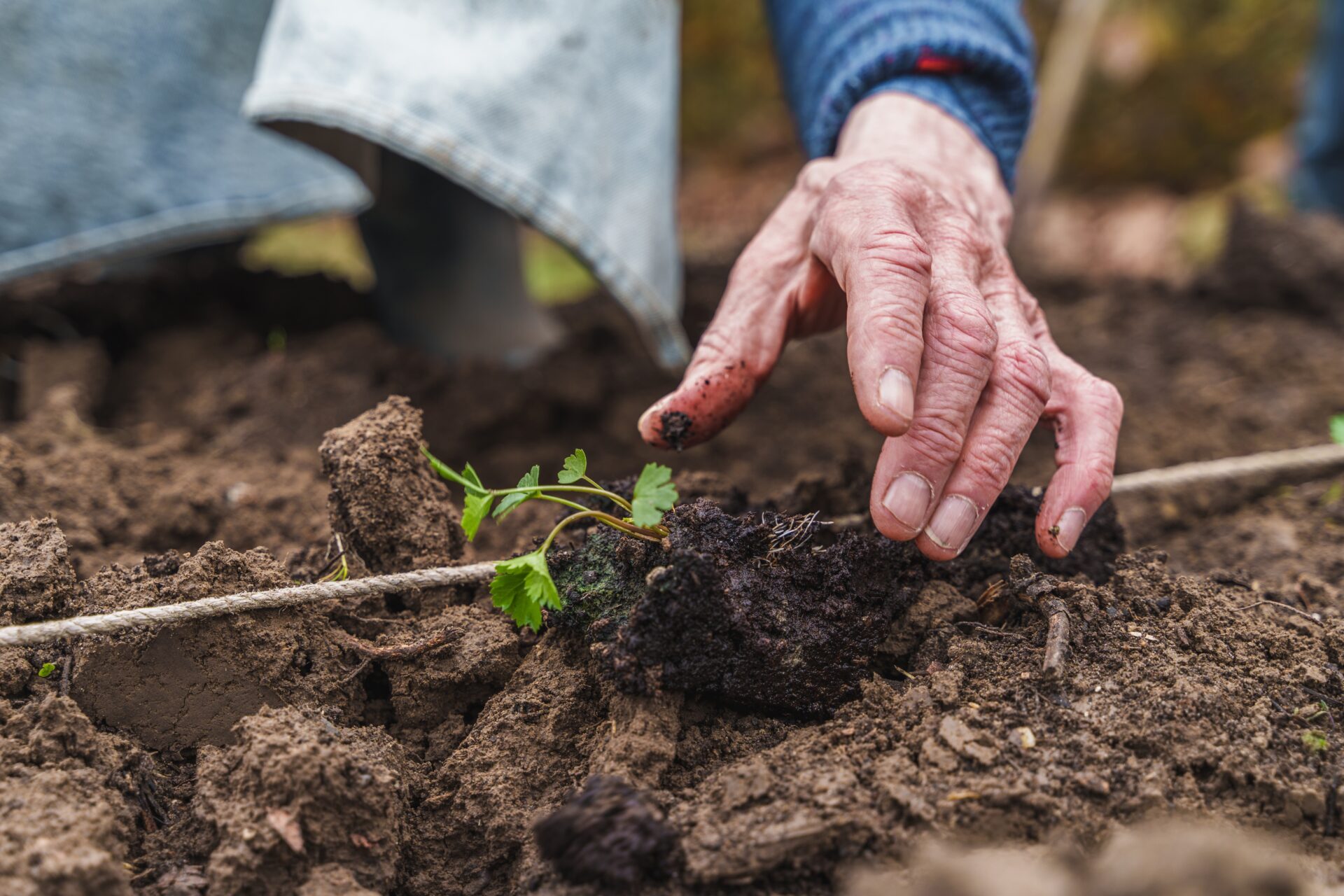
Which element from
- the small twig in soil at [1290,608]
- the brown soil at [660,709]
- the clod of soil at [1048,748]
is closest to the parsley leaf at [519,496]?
the brown soil at [660,709]

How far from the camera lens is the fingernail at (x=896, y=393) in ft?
4.03

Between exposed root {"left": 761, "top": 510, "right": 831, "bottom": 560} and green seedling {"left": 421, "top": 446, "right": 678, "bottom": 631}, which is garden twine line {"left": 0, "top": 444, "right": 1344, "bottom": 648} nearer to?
green seedling {"left": 421, "top": 446, "right": 678, "bottom": 631}

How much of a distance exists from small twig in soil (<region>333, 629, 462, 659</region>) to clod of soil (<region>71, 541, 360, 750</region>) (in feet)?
0.11

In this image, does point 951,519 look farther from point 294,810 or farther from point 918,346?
point 294,810

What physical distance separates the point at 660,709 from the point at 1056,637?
547mm

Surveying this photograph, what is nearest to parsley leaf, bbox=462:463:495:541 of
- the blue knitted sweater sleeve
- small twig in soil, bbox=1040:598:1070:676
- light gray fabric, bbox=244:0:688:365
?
small twig in soil, bbox=1040:598:1070:676

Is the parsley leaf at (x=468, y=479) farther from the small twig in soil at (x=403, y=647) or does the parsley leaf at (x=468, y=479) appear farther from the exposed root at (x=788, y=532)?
the exposed root at (x=788, y=532)

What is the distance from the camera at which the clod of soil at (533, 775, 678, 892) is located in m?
1.08

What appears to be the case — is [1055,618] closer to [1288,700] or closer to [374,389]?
[1288,700]

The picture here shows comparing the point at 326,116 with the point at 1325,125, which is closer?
the point at 326,116

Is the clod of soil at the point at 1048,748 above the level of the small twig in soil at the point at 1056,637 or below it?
below

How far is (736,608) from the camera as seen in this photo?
1274 millimetres

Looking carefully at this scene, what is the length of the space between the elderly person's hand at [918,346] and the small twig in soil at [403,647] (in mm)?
435

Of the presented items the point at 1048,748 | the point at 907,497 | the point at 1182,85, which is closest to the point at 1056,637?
the point at 1048,748
